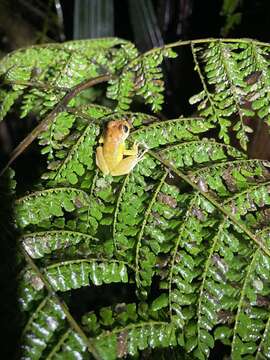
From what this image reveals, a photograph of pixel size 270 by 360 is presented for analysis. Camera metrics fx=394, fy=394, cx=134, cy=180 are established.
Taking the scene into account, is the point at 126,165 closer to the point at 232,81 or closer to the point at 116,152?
the point at 116,152

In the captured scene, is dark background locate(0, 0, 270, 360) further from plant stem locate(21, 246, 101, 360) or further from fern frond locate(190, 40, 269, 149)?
fern frond locate(190, 40, 269, 149)

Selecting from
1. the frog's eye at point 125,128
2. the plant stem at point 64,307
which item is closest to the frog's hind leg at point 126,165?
the frog's eye at point 125,128

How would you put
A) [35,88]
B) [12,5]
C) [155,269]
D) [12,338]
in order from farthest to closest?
1. [12,5]
2. [35,88]
3. [155,269]
4. [12,338]

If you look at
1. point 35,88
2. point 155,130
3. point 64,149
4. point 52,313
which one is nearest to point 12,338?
point 52,313

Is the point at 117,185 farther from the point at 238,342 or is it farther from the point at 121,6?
the point at 121,6

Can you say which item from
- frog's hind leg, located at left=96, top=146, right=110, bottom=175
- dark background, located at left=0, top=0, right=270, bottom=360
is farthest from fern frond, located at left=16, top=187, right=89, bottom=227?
dark background, located at left=0, top=0, right=270, bottom=360

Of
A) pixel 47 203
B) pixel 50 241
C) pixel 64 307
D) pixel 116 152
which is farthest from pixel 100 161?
pixel 64 307
